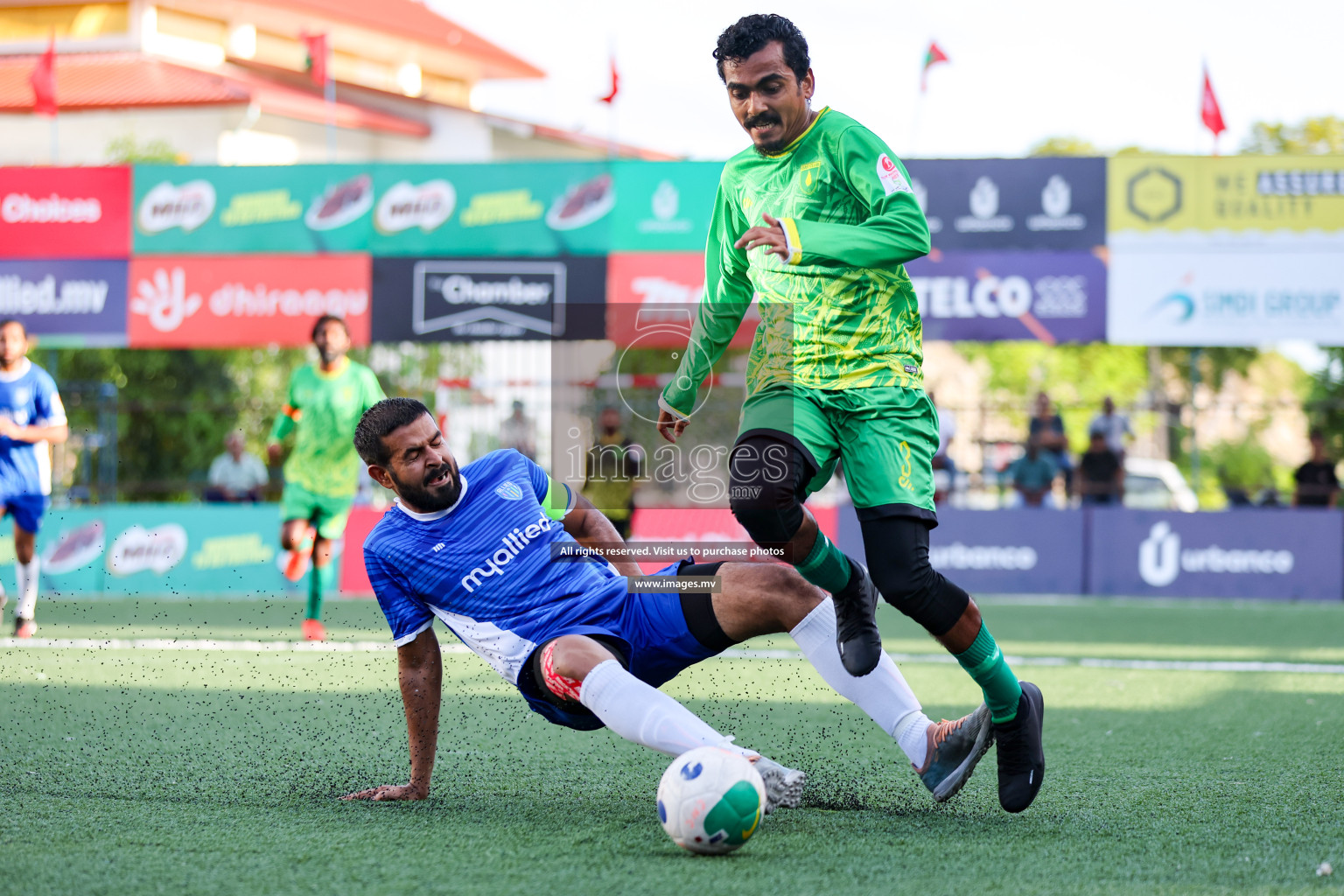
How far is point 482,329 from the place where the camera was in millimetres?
13531

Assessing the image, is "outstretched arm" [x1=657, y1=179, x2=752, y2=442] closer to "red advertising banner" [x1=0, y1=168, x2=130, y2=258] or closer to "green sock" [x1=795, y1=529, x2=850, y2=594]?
"green sock" [x1=795, y1=529, x2=850, y2=594]

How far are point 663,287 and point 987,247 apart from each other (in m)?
3.10

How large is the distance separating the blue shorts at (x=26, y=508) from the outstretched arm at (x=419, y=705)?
6.08 metres

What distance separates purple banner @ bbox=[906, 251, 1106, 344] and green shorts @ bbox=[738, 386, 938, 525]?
31.1ft

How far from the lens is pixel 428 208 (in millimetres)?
A: 13898

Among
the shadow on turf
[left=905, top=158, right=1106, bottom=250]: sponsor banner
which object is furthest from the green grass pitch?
[left=905, top=158, right=1106, bottom=250]: sponsor banner

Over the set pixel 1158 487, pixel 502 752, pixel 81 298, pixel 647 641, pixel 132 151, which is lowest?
pixel 502 752

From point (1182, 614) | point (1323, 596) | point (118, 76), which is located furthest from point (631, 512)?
point (118, 76)

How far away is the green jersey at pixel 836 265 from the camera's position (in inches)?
149

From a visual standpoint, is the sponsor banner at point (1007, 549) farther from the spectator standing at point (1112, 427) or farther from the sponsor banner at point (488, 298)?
the sponsor banner at point (488, 298)

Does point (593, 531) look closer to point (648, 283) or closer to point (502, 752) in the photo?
point (502, 752)

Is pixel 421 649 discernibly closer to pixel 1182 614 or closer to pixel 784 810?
pixel 784 810

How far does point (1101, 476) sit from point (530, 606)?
11.3 meters

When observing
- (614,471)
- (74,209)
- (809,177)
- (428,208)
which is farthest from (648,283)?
(809,177)
